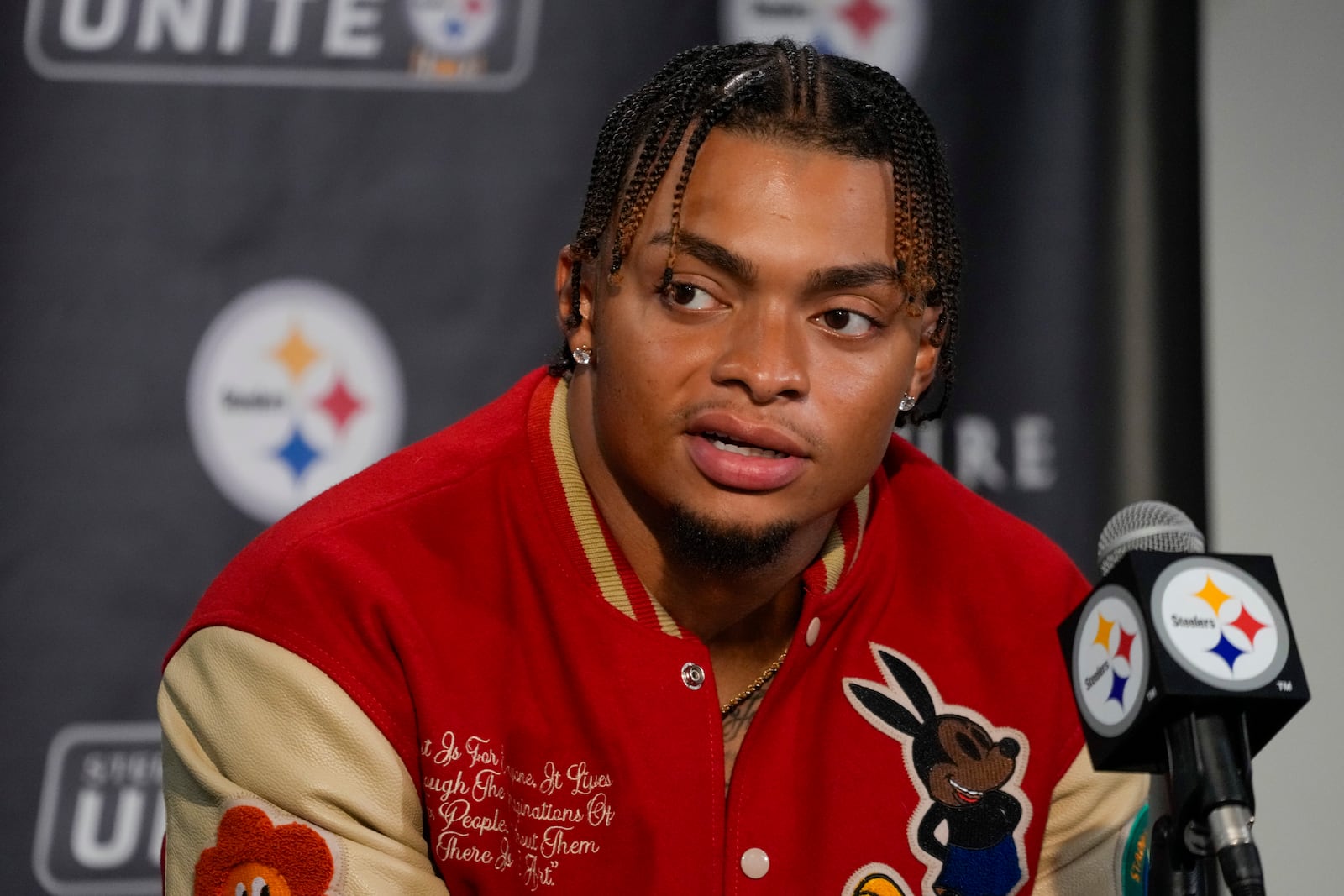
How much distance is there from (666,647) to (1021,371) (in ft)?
3.68

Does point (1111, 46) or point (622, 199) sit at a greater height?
point (1111, 46)

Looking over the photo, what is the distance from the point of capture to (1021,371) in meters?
2.56

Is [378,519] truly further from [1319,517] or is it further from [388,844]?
[1319,517]

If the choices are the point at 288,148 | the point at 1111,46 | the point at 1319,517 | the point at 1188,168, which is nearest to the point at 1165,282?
the point at 1188,168

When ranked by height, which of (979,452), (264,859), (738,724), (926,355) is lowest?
(264,859)

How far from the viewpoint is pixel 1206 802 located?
104 centimetres

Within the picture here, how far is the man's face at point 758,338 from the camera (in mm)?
1537

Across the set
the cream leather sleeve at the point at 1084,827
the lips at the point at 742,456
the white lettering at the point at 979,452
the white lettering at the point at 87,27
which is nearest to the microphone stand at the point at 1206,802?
the lips at the point at 742,456

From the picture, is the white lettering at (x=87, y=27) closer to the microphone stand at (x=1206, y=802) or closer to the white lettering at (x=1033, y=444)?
the white lettering at (x=1033, y=444)

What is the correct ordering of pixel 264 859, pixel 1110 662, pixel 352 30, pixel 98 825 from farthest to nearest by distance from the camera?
pixel 352 30, pixel 98 825, pixel 264 859, pixel 1110 662

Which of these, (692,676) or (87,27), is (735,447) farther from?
(87,27)

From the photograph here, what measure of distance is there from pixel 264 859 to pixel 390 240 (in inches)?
51.8

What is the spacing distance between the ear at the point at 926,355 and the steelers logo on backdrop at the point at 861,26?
0.93 meters

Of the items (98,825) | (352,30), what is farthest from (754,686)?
(352,30)
